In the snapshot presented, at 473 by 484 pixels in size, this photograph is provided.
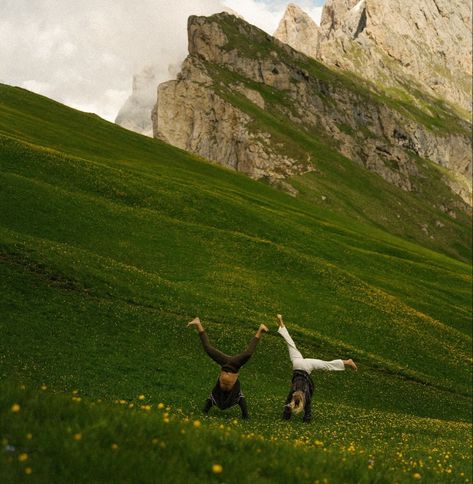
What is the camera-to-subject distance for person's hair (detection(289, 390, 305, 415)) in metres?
19.4

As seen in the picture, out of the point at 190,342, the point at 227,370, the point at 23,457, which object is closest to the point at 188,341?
the point at 190,342

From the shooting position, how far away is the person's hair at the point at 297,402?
19375 millimetres

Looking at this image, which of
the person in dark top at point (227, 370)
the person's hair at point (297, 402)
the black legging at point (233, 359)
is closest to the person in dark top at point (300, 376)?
the person's hair at point (297, 402)

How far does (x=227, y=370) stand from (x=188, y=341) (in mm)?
15831

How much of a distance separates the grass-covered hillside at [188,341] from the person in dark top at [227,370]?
2.25ft

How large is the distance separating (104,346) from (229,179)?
327 ft

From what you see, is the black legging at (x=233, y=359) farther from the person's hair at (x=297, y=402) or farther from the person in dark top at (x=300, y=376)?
the person's hair at (x=297, y=402)

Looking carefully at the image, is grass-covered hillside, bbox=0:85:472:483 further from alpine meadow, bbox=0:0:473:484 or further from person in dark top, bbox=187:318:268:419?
person in dark top, bbox=187:318:268:419

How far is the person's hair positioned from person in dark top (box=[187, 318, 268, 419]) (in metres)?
2.16

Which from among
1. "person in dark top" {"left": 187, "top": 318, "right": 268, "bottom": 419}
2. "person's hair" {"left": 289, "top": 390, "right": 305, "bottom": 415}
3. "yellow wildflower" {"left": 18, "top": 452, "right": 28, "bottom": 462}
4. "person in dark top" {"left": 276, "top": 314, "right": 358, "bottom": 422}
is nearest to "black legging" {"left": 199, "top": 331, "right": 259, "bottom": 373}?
"person in dark top" {"left": 187, "top": 318, "right": 268, "bottom": 419}

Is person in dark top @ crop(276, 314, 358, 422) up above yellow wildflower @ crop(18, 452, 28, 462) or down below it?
below

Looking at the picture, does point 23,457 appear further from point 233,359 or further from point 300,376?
point 300,376

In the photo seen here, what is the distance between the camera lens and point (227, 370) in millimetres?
17109

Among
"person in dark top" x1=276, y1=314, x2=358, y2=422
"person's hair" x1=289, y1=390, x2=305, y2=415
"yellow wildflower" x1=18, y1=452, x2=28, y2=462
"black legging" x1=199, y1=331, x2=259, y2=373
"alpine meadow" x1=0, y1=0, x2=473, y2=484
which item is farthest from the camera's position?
"person's hair" x1=289, y1=390, x2=305, y2=415
